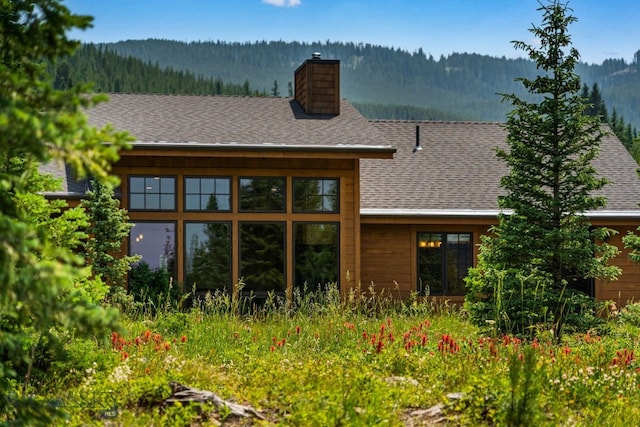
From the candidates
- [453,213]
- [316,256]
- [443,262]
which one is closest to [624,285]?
[443,262]

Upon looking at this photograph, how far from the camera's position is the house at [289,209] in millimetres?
16953

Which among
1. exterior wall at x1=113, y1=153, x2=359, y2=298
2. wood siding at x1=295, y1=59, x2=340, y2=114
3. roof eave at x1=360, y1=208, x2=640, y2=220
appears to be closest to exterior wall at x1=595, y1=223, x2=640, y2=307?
roof eave at x1=360, y1=208, x2=640, y2=220

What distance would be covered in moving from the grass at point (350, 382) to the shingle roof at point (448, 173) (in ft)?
28.7

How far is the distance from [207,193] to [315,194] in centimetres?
218

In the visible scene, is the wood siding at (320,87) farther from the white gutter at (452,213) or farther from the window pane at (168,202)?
the window pane at (168,202)

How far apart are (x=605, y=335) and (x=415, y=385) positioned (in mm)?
5620

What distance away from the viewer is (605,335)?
12.3 metres

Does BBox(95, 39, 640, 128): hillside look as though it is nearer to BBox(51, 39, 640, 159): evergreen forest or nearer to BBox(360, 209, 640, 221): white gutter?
BBox(51, 39, 640, 159): evergreen forest

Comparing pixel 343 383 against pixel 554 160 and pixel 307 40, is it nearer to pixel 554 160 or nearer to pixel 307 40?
pixel 554 160

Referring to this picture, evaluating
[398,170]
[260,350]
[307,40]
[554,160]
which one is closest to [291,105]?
[398,170]

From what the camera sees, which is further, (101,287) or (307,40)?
(307,40)

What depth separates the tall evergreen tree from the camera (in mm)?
12164

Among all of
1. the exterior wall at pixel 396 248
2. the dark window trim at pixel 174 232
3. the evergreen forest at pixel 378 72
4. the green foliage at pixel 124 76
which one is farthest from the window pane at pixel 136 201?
the evergreen forest at pixel 378 72

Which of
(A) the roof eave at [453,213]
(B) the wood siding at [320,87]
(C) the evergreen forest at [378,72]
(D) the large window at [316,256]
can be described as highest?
(C) the evergreen forest at [378,72]
